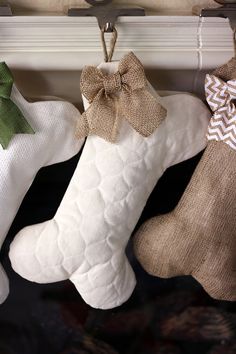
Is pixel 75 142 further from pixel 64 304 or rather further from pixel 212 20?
pixel 64 304

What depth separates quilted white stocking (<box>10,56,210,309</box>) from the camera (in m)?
0.73

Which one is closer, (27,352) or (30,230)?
(30,230)

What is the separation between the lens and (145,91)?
27.0 inches

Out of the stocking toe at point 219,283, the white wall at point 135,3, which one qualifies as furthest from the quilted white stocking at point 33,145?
the stocking toe at point 219,283

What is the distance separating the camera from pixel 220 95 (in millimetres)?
708

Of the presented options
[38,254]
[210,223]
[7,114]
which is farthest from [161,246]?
[7,114]

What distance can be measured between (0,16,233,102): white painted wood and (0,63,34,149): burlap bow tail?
51mm

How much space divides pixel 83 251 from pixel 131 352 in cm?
49

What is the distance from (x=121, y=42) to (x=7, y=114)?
0.22m

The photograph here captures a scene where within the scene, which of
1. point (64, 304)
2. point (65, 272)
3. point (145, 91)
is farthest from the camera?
point (64, 304)

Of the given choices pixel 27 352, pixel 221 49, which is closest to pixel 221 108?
pixel 221 49

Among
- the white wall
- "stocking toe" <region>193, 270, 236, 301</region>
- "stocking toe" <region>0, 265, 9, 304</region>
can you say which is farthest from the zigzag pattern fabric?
"stocking toe" <region>0, 265, 9, 304</region>

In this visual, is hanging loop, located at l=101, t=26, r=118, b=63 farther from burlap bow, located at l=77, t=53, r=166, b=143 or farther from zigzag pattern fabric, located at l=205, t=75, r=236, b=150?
zigzag pattern fabric, located at l=205, t=75, r=236, b=150

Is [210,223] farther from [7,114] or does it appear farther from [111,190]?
[7,114]
